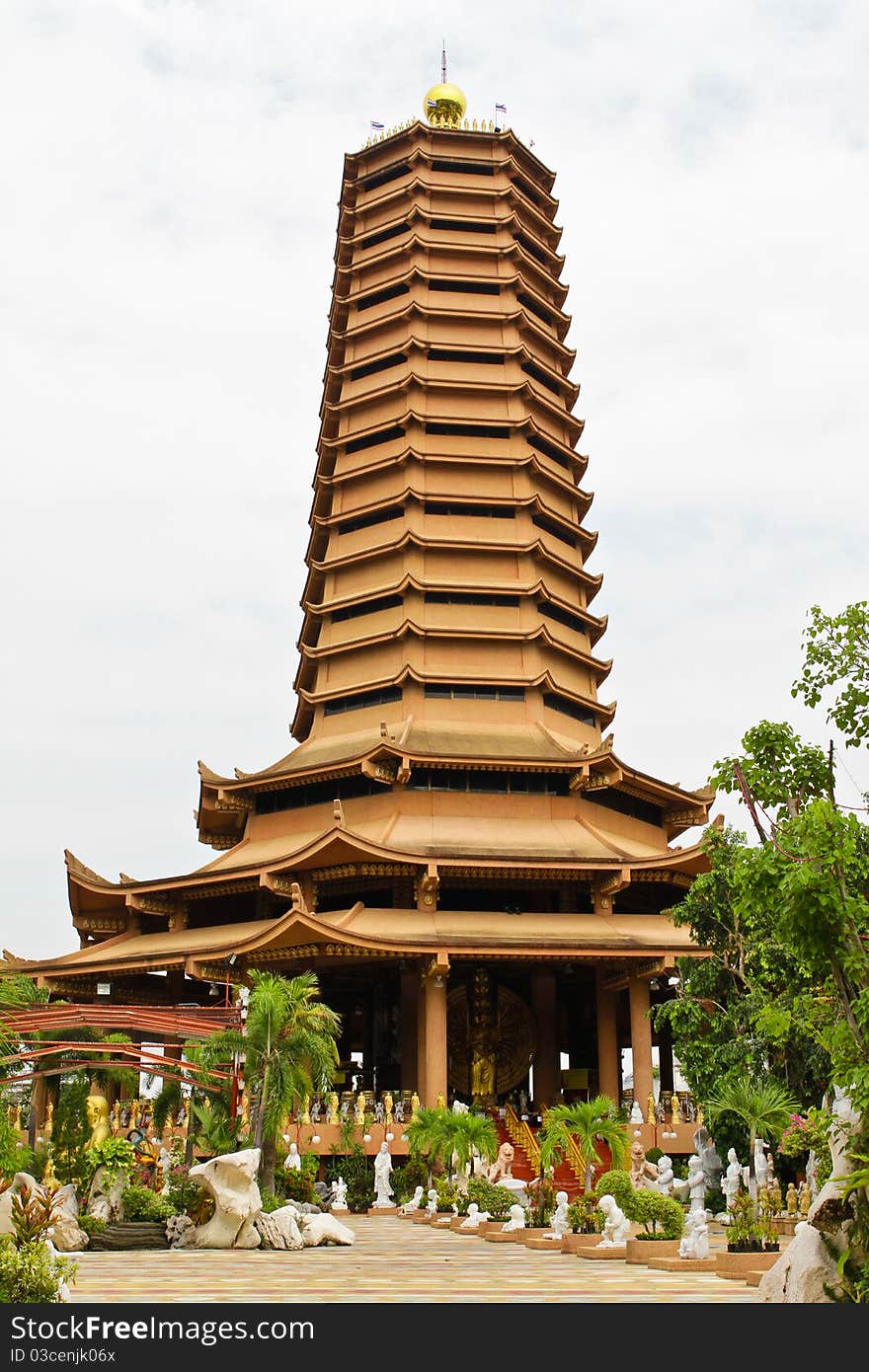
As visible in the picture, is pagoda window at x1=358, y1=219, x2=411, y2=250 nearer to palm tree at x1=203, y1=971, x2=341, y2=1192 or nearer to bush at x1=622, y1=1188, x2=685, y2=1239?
palm tree at x1=203, y1=971, x2=341, y2=1192

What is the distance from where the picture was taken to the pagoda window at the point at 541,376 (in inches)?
1578

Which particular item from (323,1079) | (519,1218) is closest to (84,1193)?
(323,1079)

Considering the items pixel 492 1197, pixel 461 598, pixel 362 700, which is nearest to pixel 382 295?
pixel 461 598

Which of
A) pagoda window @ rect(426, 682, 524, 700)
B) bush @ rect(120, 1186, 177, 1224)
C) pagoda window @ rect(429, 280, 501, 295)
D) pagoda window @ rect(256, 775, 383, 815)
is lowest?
bush @ rect(120, 1186, 177, 1224)

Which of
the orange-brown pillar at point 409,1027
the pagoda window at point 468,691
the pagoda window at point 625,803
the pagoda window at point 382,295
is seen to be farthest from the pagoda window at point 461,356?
the orange-brown pillar at point 409,1027

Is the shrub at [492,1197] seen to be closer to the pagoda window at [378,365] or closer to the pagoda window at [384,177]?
the pagoda window at [378,365]

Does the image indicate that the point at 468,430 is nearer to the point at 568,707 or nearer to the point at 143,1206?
the point at 568,707

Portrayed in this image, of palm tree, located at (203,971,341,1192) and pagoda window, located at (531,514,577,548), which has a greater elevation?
pagoda window, located at (531,514,577,548)

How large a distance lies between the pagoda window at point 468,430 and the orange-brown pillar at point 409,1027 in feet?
52.9

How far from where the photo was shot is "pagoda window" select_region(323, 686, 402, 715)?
3412 cm

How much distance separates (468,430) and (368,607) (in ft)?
20.8

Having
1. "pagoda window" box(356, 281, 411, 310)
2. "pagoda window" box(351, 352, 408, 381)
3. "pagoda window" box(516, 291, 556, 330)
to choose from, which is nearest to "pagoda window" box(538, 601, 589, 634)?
"pagoda window" box(351, 352, 408, 381)

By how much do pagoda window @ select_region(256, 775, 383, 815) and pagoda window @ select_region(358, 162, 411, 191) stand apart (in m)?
21.7
